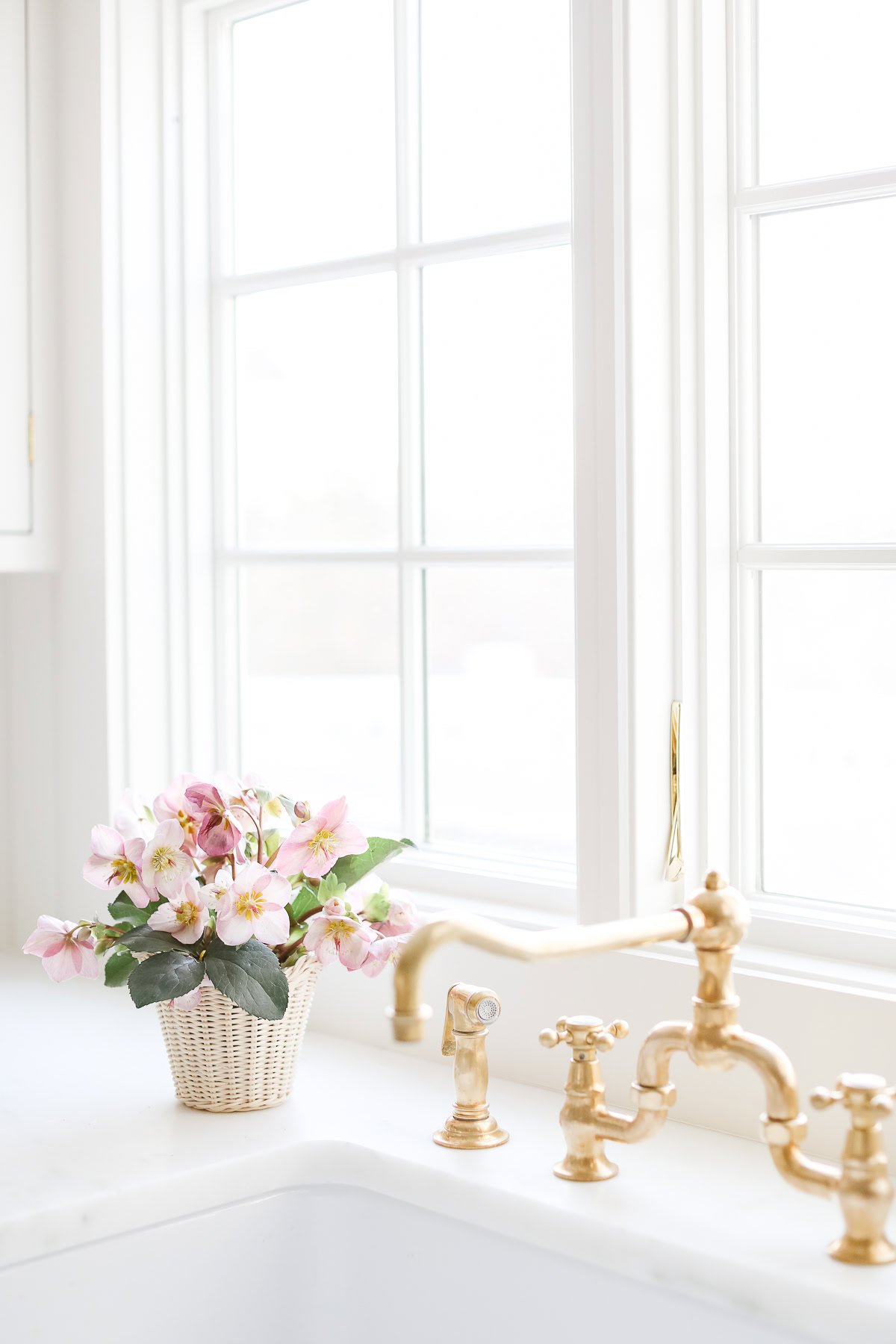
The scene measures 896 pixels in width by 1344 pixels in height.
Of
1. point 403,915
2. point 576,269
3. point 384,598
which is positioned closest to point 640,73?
point 576,269

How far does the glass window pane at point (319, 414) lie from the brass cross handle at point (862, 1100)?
2.95ft

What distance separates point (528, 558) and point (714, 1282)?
772mm

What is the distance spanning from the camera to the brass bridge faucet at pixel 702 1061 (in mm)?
922

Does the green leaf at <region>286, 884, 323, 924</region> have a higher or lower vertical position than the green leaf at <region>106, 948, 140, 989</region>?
higher

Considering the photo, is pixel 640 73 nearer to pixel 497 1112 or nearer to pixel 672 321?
pixel 672 321

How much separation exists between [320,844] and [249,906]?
8 cm

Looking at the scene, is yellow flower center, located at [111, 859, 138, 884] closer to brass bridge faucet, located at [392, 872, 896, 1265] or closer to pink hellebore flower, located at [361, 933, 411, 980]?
pink hellebore flower, located at [361, 933, 411, 980]

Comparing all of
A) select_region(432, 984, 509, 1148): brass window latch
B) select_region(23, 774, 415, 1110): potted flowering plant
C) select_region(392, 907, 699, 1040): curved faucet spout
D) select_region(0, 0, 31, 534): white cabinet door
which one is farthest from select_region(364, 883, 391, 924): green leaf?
select_region(0, 0, 31, 534): white cabinet door

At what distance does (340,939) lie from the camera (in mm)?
1226

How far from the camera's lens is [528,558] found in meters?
1.49

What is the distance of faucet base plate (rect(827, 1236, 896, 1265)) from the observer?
3.16 ft

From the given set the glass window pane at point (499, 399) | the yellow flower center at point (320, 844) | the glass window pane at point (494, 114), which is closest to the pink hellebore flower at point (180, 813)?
the yellow flower center at point (320, 844)

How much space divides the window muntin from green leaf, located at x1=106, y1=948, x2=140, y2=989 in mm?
464

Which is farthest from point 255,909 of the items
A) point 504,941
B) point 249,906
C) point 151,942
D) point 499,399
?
Result: point 499,399
